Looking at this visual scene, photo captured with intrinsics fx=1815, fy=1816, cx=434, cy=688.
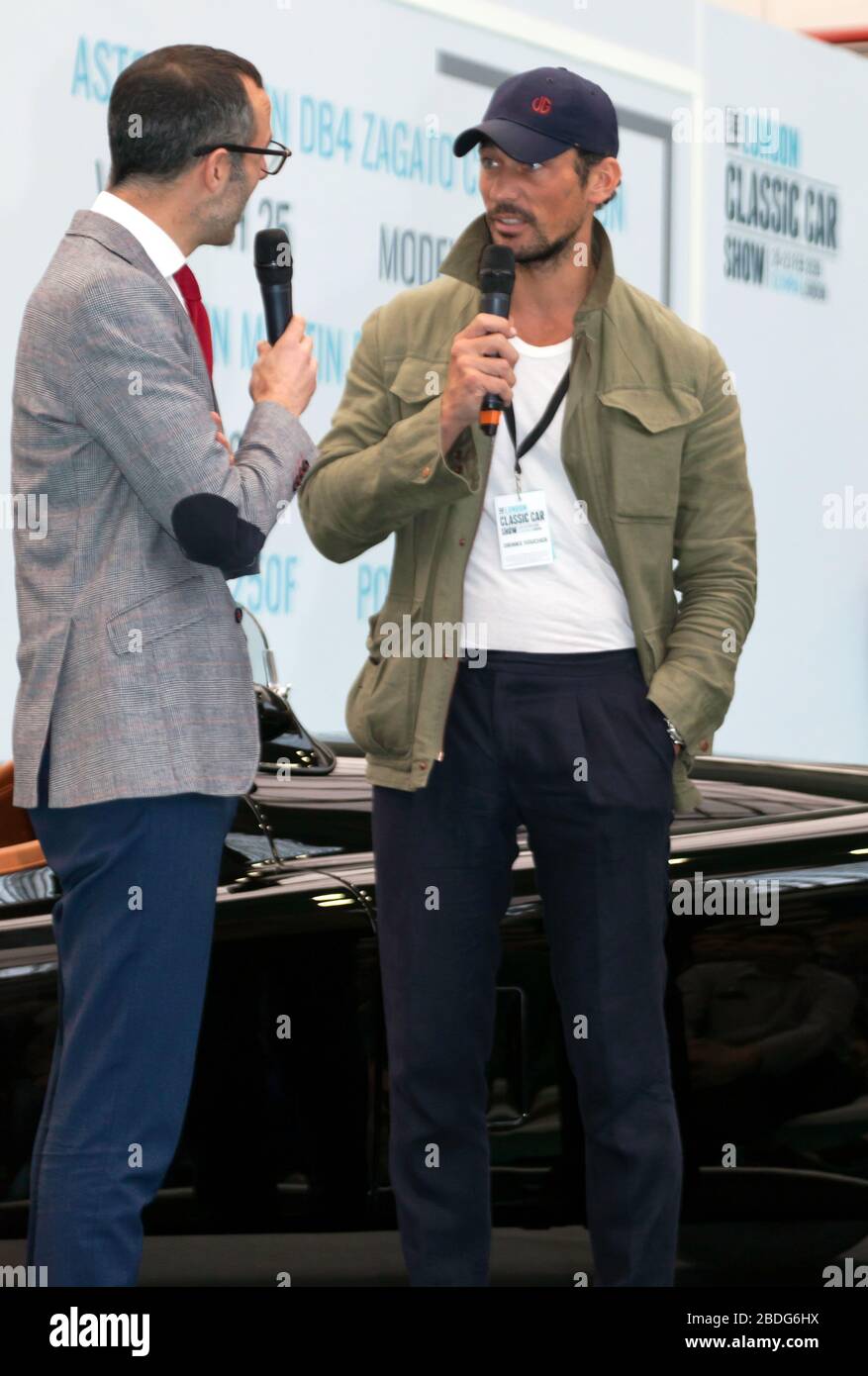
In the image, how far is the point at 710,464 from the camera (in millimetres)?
2143

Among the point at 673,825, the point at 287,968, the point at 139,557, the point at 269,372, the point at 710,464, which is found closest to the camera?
the point at 139,557

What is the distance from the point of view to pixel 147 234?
177 centimetres

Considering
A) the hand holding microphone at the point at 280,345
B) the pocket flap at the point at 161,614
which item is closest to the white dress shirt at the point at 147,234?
the hand holding microphone at the point at 280,345

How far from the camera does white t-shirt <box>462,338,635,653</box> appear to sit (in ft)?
6.71

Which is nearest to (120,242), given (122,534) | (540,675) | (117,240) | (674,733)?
(117,240)

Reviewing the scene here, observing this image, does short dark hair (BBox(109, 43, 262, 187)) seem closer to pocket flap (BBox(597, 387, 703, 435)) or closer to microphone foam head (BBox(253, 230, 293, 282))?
microphone foam head (BBox(253, 230, 293, 282))

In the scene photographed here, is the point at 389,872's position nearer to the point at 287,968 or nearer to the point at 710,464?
→ the point at 287,968

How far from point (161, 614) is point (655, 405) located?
685 mm

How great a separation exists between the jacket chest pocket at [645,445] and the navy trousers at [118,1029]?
64 centimetres

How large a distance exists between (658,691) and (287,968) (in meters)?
0.51

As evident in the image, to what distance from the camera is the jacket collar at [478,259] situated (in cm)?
212

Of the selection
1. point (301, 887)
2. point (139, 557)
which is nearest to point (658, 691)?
point (301, 887)

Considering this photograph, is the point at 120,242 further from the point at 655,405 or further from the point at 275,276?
the point at 655,405

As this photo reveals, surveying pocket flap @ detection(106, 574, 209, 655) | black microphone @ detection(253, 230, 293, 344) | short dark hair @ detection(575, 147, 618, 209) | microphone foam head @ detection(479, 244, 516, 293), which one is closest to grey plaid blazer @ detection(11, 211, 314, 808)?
pocket flap @ detection(106, 574, 209, 655)
